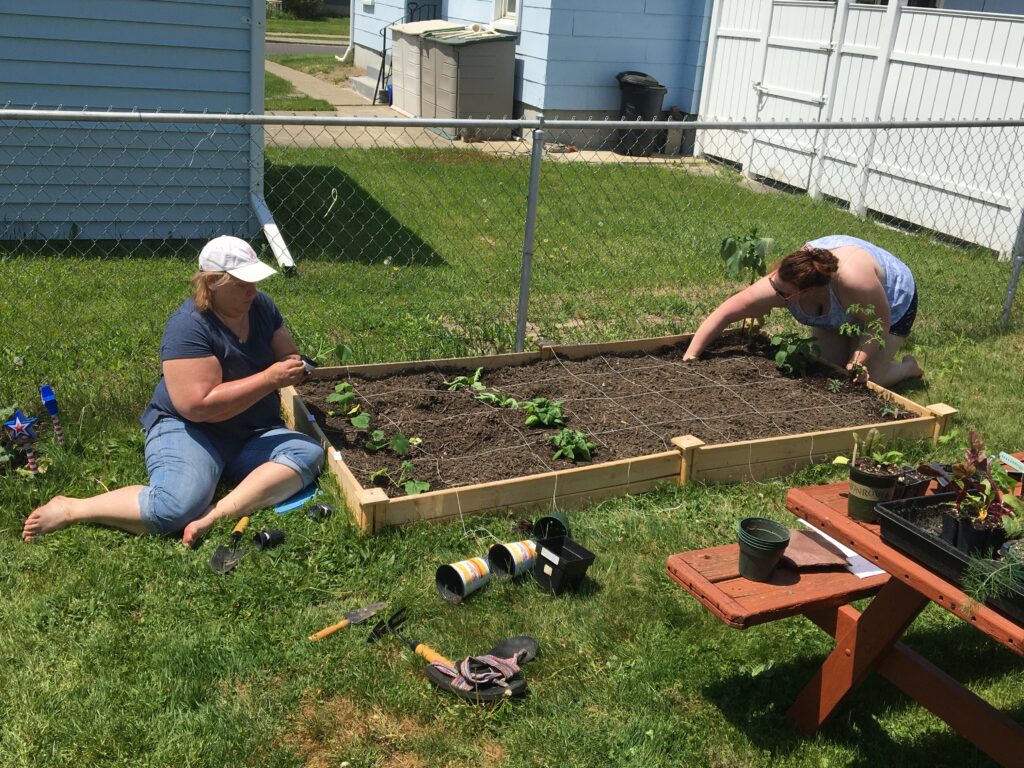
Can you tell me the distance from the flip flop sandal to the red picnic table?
2.01 feet

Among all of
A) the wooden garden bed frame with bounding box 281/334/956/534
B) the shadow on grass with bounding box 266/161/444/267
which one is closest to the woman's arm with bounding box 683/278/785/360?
the wooden garden bed frame with bounding box 281/334/956/534

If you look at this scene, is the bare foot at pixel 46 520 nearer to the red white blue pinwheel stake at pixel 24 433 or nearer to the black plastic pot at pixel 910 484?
the red white blue pinwheel stake at pixel 24 433

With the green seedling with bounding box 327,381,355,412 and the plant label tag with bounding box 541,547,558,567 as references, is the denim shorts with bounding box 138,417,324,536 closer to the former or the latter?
the green seedling with bounding box 327,381,355,412

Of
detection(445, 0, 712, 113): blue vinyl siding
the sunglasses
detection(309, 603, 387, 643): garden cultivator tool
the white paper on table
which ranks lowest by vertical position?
detection(309, 603, 387, 643): garden cultivator tool

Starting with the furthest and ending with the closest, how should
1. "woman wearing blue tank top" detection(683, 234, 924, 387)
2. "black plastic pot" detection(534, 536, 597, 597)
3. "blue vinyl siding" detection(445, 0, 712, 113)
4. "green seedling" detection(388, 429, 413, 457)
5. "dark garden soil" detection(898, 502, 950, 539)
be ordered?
"blue vinyl siding" detection(445, 0, 712, 113) → "woman wearing blue tank top" detection(683, 234, 924, 387) → "green seedling" detection(388, 429, 413, 457) → "black plastic pot" detection(534, 536, 597, 597) → "dark garden soil" detection(898, 502, 950, 539)

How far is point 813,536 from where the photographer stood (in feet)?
10.2

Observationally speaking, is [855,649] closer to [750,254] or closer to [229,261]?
[229,261]

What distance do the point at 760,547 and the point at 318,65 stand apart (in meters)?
20.1

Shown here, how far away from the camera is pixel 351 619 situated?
3.32 m

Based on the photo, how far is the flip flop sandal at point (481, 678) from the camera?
9.71ft

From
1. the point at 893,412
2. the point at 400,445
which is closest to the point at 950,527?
the point at 400,445

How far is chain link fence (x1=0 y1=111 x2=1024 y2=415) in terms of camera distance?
5.88m

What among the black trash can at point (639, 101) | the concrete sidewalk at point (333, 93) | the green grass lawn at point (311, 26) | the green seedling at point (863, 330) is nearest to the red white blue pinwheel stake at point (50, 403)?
the green seedling at point (863, 330)

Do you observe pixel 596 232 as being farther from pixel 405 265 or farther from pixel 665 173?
pixel 665 173
